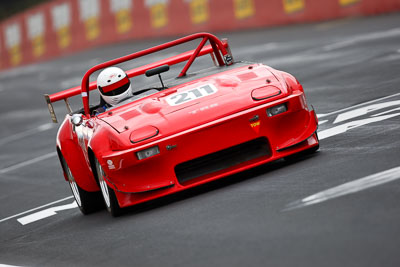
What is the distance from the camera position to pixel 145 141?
689cm

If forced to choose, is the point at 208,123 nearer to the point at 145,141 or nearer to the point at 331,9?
the point at 145,141

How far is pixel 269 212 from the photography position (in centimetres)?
577

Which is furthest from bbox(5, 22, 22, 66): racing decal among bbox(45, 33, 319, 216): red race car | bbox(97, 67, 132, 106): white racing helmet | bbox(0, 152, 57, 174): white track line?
bbox(45, 33, 319, 216): red race car

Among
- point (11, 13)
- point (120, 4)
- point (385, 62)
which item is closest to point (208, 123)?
point (385, 62)

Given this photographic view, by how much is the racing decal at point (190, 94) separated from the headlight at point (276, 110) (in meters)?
0.56

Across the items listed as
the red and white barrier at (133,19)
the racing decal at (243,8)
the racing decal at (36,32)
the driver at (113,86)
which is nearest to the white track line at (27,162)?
the driver at (113,86)

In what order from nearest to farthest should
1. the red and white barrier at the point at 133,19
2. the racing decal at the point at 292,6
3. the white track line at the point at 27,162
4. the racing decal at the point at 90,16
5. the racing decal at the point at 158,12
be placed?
the white track line at the point at 27,162 → the red and white barrier at the point at 133,19 → the racing decal at the point at 292,6 → the racing decal at the point at 158,12 → the racing decal at the point at 90,16

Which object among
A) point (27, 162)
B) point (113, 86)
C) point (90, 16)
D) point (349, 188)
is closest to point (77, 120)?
point (113, 86)

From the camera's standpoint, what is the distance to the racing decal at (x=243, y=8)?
25.8 meters

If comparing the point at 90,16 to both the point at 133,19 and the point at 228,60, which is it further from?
the point at 228,60

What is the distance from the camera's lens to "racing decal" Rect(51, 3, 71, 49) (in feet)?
111

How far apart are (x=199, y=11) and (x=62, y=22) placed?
26.7 ft

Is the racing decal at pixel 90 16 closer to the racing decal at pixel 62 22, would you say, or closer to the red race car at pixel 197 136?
the racing decal at pixel 62 22

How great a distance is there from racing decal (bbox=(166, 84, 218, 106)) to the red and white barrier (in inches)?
571
